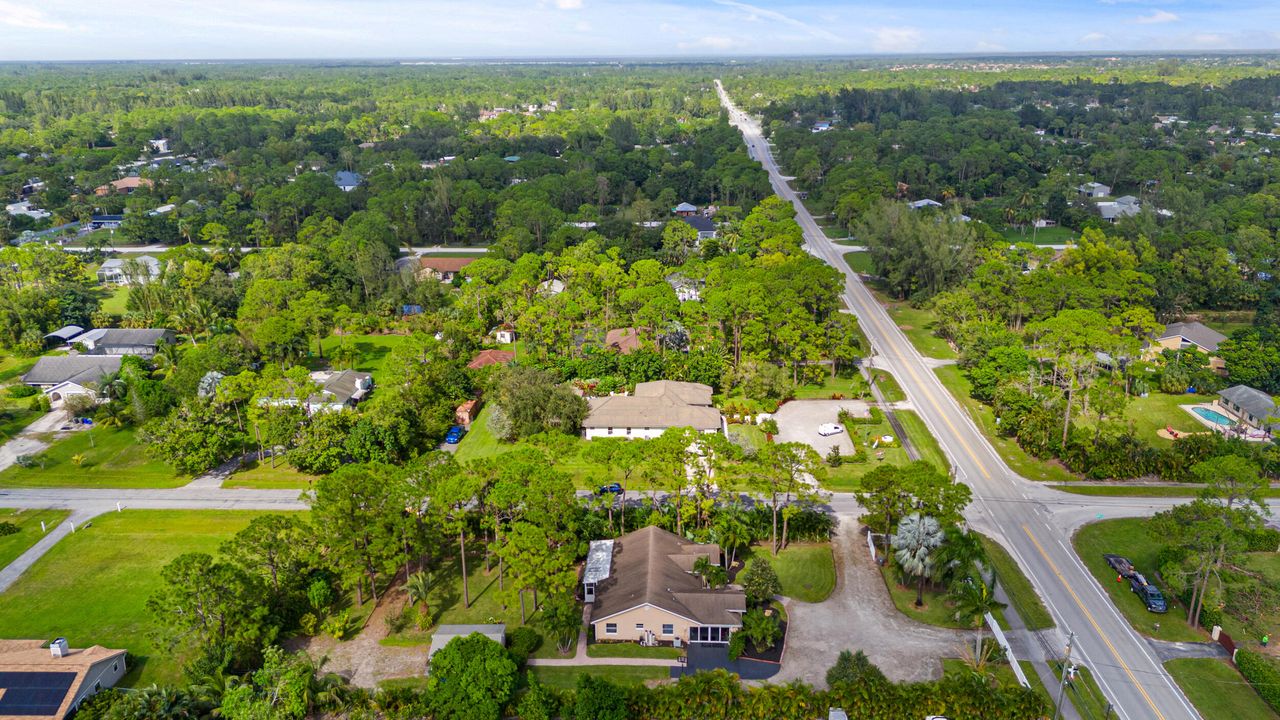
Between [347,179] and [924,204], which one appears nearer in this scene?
[924,204]

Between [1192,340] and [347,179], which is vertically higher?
[347,179]

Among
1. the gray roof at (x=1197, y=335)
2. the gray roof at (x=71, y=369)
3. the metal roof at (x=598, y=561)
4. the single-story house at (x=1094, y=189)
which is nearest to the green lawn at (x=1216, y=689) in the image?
the metal roof at (x=598, y=561)

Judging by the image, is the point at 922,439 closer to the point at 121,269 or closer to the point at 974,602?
the point at 974,602

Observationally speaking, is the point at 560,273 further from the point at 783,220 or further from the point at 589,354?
the point at 783,220

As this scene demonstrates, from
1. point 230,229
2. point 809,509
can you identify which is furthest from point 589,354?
point 230,229

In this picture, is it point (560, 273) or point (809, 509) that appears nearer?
point (809, 509)

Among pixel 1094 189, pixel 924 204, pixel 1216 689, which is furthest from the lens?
pixel 1094 189

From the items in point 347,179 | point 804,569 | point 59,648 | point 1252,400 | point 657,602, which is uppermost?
point 347,179

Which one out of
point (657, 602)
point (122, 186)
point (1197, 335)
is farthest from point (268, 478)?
point (122, 186)

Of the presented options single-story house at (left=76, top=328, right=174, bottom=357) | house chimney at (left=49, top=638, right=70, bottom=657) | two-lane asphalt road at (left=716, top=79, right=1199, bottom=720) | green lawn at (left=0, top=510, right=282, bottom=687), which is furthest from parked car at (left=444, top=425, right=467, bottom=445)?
two-lane asphalt road at (left=716, top=79, right=1199, bottom=720)
